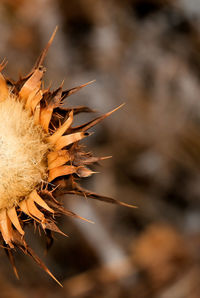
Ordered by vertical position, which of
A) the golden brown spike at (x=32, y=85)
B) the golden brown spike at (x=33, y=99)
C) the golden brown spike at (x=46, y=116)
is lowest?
the golden brown spike at (x=46, y=116)

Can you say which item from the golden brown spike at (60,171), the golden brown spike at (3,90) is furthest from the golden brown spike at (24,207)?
the golden brown spike at (3,90)

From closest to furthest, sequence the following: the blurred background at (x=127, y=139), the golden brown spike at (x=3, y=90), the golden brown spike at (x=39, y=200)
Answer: the golden brown spike at (x=39, y=200), the golden brown spike at (x=3, y=90), the blurred background at (x=127, y=139)

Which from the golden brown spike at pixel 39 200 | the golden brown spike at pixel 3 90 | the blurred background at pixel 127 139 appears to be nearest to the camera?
the golden brown spike at pixel 39 200

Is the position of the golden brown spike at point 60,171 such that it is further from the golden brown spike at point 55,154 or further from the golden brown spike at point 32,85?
the golden brown spike at point 32,85

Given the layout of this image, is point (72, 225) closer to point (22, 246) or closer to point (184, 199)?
point (184, 199)

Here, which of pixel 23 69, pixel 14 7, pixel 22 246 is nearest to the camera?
pixel 22 246

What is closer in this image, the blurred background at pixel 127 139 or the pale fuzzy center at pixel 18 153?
the pale fuzzy center at pixel 18 153

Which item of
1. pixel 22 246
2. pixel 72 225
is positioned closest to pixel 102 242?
pixel 72 225

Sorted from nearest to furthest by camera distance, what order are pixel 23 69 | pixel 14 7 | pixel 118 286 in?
pixel 118 286, pixel 23 69, pixel 14 7
